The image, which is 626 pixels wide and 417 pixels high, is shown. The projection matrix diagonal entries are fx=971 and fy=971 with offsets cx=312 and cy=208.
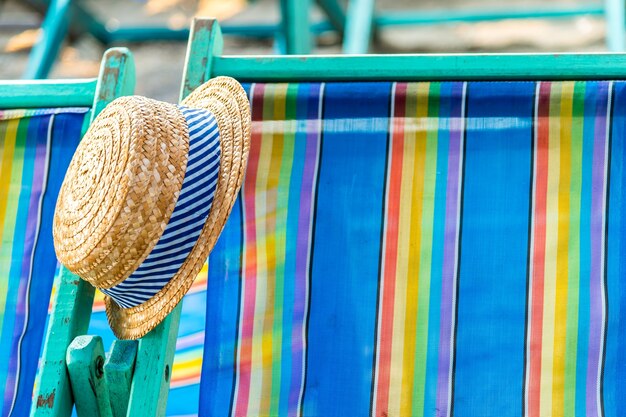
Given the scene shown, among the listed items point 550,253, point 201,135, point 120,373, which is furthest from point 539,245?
point 120,373

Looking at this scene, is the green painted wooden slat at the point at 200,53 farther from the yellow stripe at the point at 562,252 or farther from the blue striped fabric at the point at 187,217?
the yellow stripe at the point at 562,252

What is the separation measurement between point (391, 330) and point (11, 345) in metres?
0.60

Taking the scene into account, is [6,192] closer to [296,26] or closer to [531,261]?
[531,261]

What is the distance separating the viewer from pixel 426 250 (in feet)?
4.80

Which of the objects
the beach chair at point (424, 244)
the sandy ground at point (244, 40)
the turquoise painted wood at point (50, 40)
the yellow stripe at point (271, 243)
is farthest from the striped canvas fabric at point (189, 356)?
the sandy ground at point (244, 40)

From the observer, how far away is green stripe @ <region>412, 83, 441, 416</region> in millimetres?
1417

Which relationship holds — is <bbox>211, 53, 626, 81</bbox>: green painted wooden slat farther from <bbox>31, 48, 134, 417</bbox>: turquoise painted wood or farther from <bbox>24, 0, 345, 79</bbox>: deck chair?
<bbox>24, 0, 345, 79</bbox>: deck chair

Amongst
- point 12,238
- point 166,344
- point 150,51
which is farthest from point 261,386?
point 150,51

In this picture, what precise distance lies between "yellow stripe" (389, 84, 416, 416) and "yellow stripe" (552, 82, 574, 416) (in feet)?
0.73

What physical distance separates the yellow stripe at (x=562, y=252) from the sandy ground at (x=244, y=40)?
2020 millimetres

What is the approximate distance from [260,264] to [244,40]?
7.90 ft

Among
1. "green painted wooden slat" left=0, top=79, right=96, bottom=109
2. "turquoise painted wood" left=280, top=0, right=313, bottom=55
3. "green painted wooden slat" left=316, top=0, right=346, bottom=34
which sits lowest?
"green painted wooden slat" left=0, top=79, right=96, bottom=109

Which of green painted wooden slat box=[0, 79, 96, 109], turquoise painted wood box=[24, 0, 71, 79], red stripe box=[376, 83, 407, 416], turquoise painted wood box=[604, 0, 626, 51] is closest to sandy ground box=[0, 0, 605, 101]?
turquoise painted wood box=[24, 0, 71, 79]

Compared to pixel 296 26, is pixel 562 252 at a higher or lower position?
lower
